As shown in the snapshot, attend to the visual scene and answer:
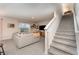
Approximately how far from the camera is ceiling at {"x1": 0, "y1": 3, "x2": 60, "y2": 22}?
1928 millimetres

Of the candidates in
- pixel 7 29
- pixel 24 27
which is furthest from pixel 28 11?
pixel 7 29

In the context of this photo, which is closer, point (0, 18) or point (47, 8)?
point (0, 18)

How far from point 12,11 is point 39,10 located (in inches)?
36.7

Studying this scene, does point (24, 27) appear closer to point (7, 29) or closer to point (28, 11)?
point (28, 11)

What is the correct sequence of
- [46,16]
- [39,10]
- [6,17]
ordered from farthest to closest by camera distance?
[6,17]
[39,10]
[46,16]

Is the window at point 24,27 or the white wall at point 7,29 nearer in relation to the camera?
the window at point 24,27

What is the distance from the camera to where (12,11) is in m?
2.18

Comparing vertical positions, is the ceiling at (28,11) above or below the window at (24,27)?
above

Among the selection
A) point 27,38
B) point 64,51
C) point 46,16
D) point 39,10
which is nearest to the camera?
point 64,51

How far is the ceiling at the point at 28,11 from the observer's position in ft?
6.32

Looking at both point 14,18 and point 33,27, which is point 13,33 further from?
point 33,27

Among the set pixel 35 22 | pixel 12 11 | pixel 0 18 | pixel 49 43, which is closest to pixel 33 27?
pixel 35 22

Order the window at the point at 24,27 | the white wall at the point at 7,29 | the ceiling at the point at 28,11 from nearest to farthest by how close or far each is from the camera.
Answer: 1. the window at the point at 24,27
2. the ceiling at the point at 28,11
3. the white wall at the point at 7,29

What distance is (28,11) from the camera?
2139 mm
